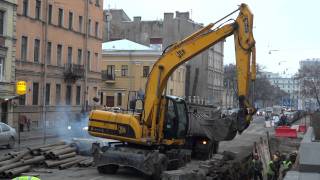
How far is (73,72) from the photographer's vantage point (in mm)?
50500

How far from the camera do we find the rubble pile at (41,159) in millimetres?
18766

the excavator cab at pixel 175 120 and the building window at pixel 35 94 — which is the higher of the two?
the building window at pixel 35 94

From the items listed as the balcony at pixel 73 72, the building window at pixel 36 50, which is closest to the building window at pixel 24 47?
the building window at pixel 36 50

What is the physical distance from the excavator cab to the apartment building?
18652 mm

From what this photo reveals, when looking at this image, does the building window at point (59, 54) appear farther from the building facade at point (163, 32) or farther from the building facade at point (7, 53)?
the building facade at point (163, 32)

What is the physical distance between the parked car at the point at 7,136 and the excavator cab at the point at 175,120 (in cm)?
1007

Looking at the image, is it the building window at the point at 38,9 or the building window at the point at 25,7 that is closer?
the building window at the point at 25,7

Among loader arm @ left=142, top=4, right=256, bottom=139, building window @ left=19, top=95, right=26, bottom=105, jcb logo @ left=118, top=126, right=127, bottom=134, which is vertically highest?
loader arm @ left=142, top=4, right=256, bottom=139

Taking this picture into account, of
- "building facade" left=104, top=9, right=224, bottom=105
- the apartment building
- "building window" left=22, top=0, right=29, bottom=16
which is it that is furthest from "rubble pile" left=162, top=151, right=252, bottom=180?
"building facade" left=104, top=9, right=224, bottom=105

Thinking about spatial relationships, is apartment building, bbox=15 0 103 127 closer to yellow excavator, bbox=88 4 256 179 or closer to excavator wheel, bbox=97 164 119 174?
excavator wheel, bbox=97 164 119 174

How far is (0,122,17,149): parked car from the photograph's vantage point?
26812 millimetres

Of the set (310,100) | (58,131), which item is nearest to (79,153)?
(58,131)

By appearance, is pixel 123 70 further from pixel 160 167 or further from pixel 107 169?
pixel 160 167

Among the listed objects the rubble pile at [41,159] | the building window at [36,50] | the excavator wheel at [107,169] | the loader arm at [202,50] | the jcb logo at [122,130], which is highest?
the building window at [36,50]
